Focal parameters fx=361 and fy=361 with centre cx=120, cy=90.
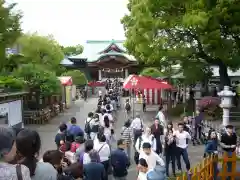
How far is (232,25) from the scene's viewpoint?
1802 centimetres

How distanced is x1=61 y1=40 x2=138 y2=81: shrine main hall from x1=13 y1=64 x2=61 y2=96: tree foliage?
988 inches

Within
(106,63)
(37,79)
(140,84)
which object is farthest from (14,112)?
(106,63)

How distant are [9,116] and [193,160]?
6.65 meters

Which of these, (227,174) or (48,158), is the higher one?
(48,158)

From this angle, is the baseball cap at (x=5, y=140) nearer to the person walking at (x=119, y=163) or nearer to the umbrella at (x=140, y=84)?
the person walking at (x=119, y=163)

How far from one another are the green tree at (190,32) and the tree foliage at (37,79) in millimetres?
5827

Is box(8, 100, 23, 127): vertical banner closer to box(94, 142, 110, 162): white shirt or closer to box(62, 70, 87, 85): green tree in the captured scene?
box(94, 142, 110, 162): white shirt

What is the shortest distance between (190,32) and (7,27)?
9.48 m

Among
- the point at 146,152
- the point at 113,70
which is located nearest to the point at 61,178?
the point at 146,152

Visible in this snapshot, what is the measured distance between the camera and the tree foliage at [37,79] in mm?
21344

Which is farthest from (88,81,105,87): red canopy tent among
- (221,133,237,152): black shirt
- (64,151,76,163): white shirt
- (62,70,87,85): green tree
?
(64,151,76,163): white shirt

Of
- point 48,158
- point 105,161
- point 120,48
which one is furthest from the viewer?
point 120,48

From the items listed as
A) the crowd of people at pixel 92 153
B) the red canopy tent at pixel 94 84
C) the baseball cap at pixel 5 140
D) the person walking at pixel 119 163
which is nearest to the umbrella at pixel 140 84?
the crowd of people at pixel 92 153

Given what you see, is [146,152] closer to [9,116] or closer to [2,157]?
[2,157]
